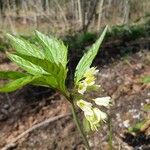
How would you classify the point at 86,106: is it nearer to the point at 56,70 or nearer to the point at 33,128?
the point at 56,70

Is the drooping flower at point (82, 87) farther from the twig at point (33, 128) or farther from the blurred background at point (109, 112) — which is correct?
the twig at point (33, 128)

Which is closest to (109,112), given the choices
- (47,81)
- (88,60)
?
(88,60)

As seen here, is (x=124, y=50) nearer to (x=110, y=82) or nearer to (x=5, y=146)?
(x=110, y=82)

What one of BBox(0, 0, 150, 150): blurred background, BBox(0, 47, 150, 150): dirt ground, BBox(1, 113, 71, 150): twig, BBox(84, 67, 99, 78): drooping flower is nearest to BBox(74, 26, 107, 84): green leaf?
BBox(84, 67, 99, 78): drooping flower

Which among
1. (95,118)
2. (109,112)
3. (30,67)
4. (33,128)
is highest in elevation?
(30,67)

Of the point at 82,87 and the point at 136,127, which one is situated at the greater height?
the point at 82,87

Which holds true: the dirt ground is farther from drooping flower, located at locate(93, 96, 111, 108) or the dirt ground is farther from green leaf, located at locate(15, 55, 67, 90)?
green leaf, located at locate(15, 55, 67, 90)
